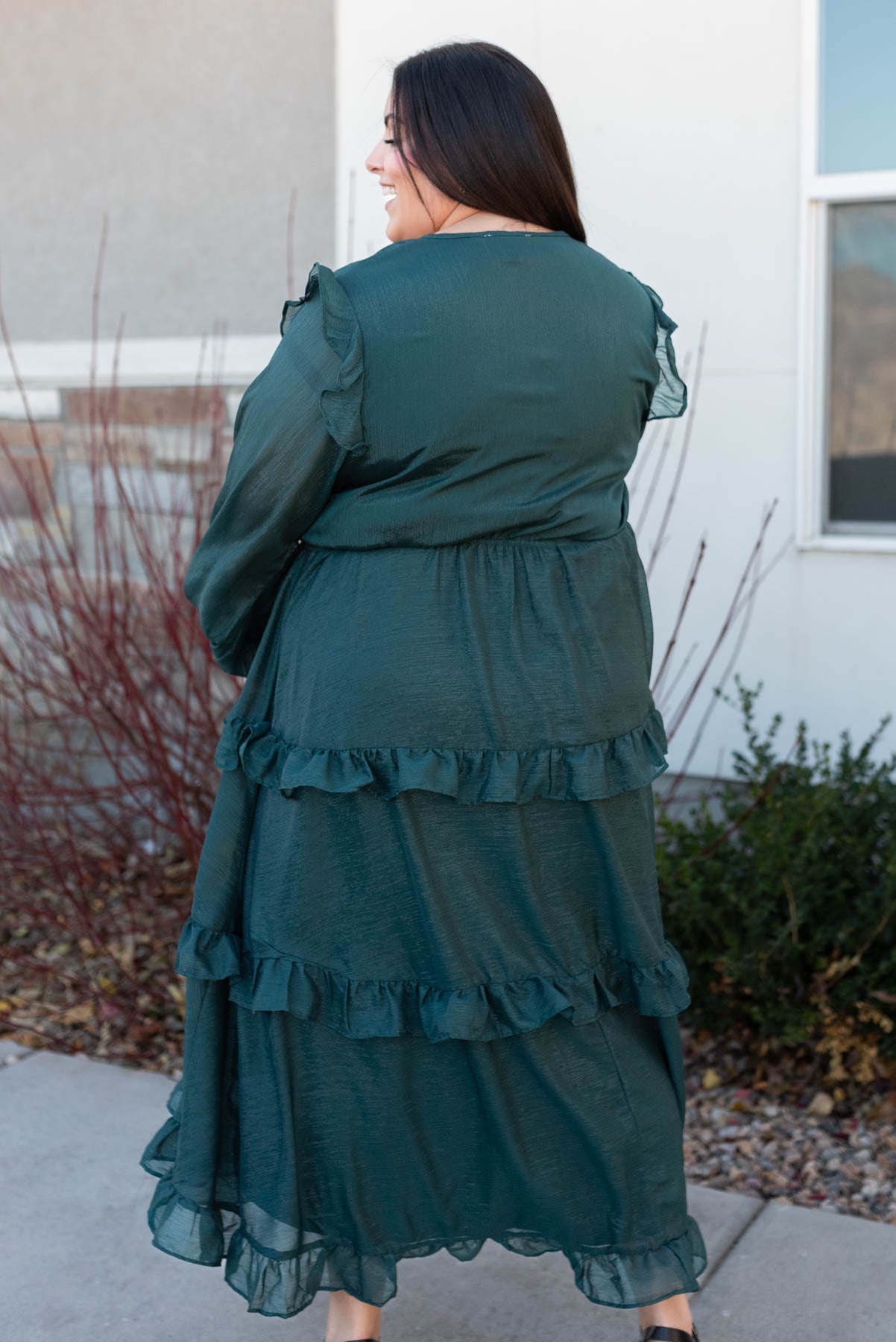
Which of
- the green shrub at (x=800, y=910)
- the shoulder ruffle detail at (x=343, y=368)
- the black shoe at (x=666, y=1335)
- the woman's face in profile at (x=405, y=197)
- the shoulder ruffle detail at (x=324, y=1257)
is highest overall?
the woman's face in profile at (x=405, y=197)

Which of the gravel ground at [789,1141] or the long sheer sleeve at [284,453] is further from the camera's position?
the gravel ground at [789,1141]

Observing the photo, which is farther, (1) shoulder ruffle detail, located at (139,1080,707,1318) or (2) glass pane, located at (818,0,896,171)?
(2) glass pane, located at (818,0,896,171)

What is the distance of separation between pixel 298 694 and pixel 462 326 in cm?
54

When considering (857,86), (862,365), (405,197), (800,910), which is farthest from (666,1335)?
(857,86)

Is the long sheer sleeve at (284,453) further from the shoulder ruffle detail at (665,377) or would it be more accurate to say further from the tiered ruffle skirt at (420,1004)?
the shoulder ruffle detail at (665,377)

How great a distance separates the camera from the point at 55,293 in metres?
5.39

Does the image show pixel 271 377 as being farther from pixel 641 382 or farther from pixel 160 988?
pixel 160 988

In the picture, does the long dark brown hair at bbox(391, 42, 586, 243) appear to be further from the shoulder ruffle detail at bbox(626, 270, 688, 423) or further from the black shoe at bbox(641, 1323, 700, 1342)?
the black shoe at bbox(641, 1323, 700, 1342)

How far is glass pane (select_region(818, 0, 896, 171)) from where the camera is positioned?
367 cm

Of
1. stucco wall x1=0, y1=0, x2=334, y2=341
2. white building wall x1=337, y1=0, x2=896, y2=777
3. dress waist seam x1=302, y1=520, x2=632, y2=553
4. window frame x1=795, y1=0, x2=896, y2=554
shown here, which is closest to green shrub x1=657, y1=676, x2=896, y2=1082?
white building wall x1=337, y1=0, x2=896, y2=777

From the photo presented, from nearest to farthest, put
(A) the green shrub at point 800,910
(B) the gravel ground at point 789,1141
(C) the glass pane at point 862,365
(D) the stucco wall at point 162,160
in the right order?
1. (B) the gravel ground at point 789,1141
2. (A) the green shrub at point 800,910
3. (C) the glass pane at point 862,365
4. (D) the stucco wall at point 162,160

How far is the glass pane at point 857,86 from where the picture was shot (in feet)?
12.0

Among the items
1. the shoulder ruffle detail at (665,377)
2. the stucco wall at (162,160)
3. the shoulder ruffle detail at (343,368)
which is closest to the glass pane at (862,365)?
the stucco wall at (162,160)

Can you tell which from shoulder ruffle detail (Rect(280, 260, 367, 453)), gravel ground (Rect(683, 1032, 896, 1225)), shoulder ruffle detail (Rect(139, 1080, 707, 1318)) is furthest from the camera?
gravel ground (Rect(683, 1032, 896, 1225))
